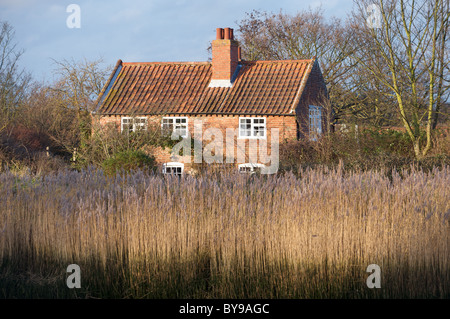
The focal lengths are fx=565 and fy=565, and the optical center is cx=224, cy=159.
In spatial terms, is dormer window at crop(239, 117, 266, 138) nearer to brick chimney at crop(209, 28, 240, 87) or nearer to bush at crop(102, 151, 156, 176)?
brick chimney at crop(209, 28, 240, 87)

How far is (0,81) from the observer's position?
30250 mm

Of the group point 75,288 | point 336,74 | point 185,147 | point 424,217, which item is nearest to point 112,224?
point 75,288

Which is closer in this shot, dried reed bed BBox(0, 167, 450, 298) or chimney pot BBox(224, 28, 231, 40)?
dried reed bed BBox(0, 167, 450, 298)

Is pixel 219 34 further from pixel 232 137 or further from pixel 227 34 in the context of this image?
pixel 232 137

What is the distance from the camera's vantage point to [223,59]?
2475cm

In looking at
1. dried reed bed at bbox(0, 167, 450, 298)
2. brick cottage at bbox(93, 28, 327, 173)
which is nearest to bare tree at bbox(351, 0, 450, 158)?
brick cottage at bbox(93, 28, 327, 173)

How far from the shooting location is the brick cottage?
75.3 ft

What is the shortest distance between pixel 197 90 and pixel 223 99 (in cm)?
137

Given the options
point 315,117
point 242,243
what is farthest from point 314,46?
Answer: point 242,243

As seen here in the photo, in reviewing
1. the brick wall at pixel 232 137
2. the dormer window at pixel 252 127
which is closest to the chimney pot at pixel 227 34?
the brick wall at pixel 232 137
